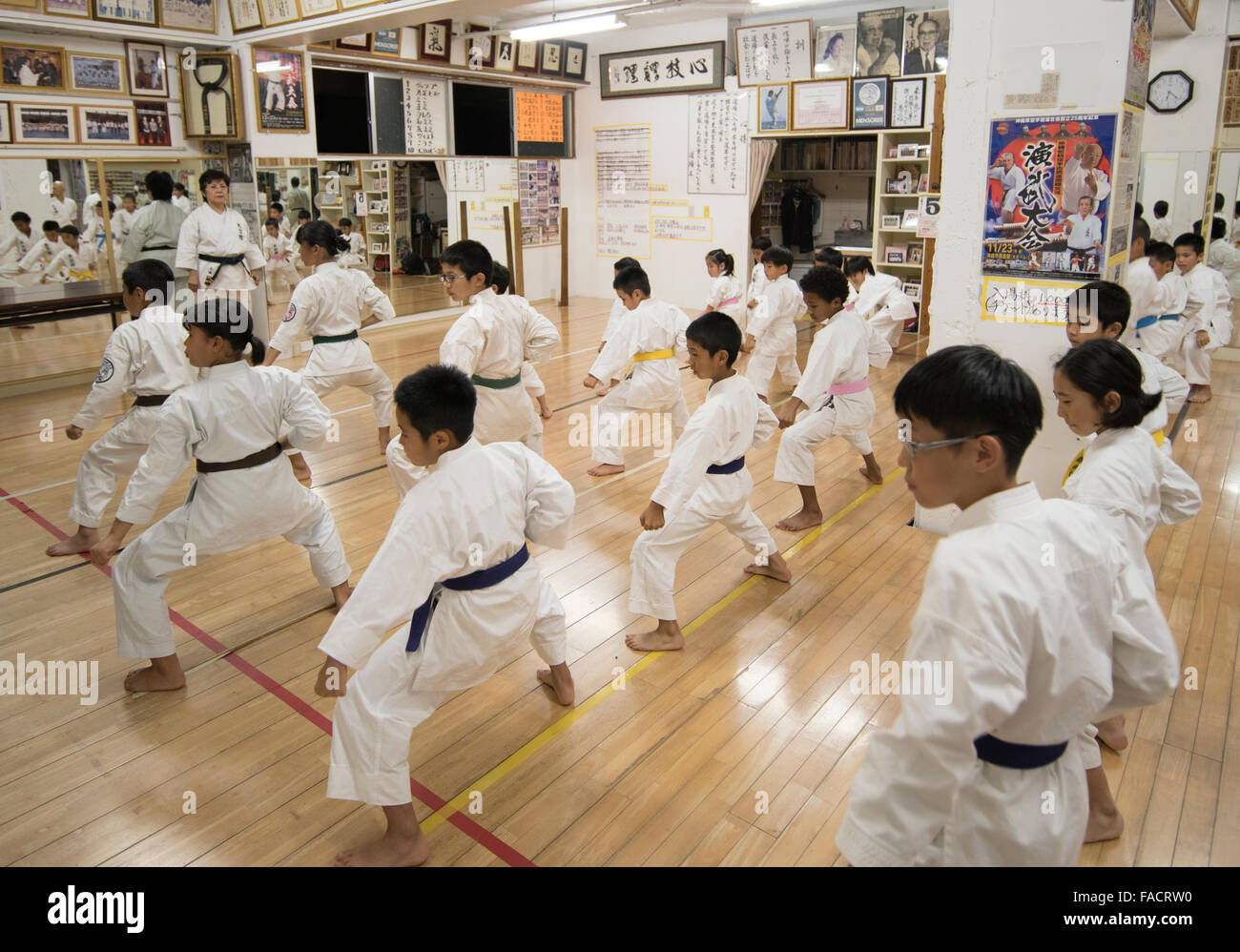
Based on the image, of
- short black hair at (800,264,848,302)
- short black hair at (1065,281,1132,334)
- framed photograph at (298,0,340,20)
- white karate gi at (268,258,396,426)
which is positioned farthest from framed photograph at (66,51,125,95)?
short black hair at (1065,281,1132,334)

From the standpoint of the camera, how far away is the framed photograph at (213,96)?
7465mm

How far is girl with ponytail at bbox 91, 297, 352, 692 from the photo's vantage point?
286cm

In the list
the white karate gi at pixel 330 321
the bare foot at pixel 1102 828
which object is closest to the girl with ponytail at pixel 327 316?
the white karate gi at pixel 330 321

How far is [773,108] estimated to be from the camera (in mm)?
9836

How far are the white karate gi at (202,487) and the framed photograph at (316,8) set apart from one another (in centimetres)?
490

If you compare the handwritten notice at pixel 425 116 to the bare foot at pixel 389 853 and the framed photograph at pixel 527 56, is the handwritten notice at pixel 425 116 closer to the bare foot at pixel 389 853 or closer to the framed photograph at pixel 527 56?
the framed photograph at pixel 527 56

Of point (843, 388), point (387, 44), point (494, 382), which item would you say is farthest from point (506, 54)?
point (843, 388)

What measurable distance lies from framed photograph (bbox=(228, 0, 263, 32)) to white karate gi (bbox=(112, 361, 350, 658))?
226 inches

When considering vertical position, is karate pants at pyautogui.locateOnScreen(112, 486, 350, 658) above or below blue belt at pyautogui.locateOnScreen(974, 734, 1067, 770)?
below

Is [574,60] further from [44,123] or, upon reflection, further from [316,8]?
[44,123]

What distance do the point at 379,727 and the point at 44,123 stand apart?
7.13 metres

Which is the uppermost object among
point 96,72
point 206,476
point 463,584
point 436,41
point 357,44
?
point 436,41

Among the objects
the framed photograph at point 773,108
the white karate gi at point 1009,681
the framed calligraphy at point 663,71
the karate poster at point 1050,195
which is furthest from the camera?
the framed calligraphy at point 663,71

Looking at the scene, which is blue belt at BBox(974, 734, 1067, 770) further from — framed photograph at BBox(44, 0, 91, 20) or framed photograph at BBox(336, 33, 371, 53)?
framed photograph at BBox(336, 33, 371, 53)
